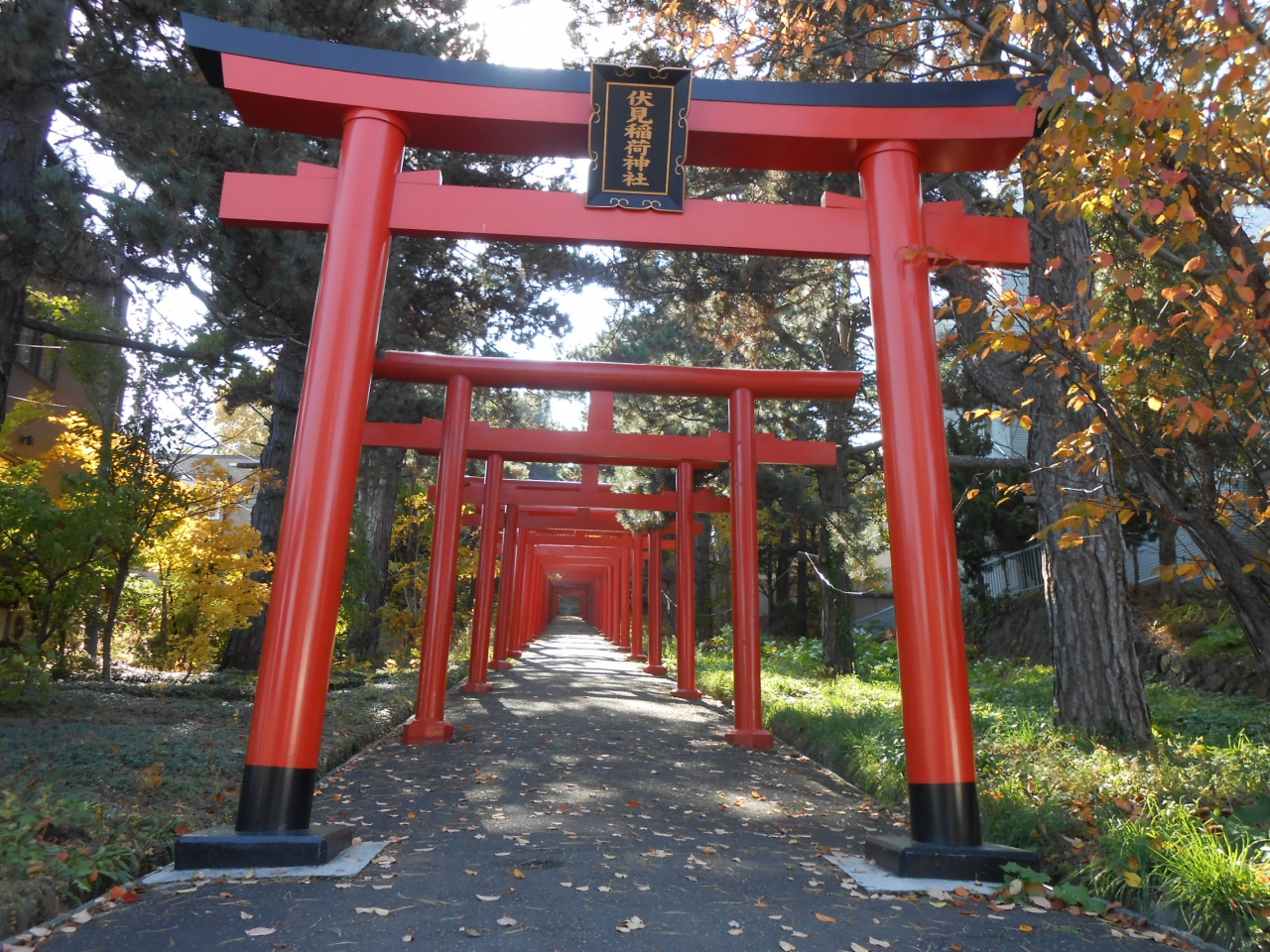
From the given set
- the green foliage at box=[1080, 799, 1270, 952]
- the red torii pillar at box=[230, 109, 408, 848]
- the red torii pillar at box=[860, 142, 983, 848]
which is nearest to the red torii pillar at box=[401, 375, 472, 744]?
the red torii pillar at box=[230, 109, 408, 848]

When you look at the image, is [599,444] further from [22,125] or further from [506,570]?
[506,570]

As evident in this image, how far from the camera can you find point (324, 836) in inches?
155

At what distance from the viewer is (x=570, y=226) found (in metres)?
4.72

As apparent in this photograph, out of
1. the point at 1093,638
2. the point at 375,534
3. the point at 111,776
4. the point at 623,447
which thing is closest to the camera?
the point at 111,776

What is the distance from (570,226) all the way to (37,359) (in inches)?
507

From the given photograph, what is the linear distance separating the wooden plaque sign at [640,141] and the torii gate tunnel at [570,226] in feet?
0.24

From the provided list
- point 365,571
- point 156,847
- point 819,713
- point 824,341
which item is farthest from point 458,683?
point 156,847

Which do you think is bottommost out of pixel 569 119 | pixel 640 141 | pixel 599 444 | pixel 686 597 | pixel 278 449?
pixel 686 597

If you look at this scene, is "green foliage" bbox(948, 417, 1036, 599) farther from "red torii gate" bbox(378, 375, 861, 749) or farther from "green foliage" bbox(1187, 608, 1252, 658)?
"red torii gate" bbox(378, 375, 861, 749)

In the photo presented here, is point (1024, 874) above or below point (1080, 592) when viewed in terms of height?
below

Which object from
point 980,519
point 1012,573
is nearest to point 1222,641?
point 980,519

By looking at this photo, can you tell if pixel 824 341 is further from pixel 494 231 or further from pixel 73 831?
pixel 73 831

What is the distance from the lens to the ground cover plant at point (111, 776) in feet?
11.2

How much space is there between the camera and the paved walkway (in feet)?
10.3
